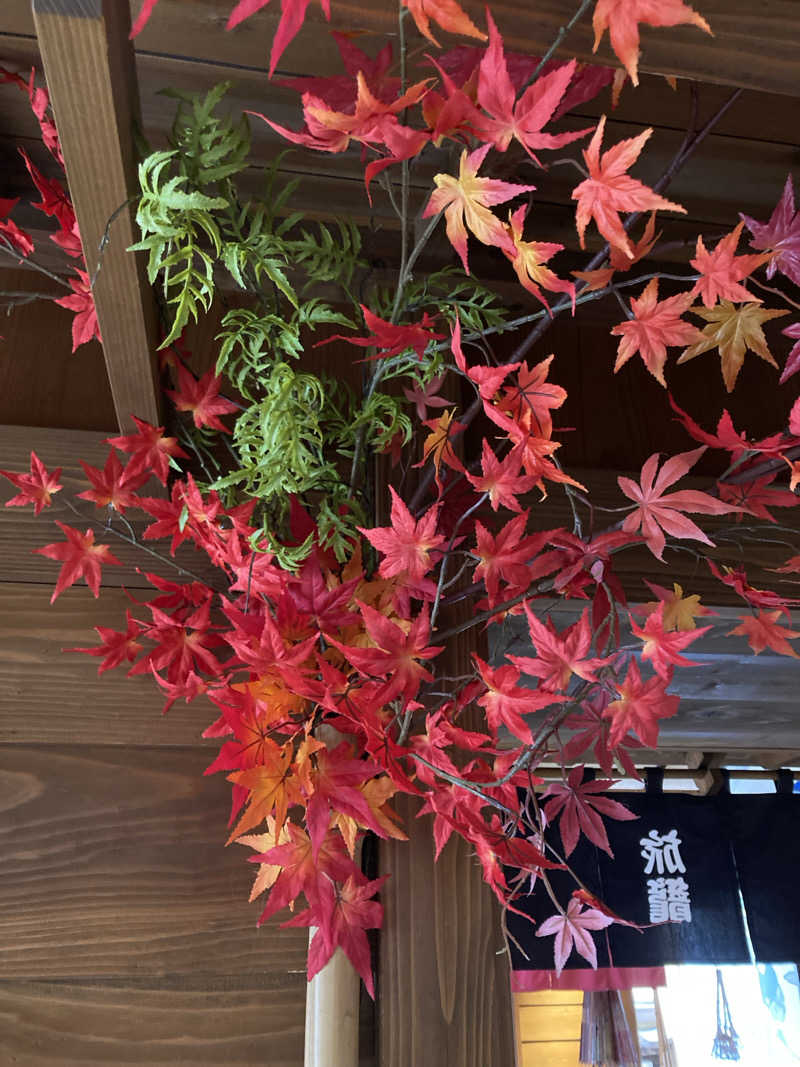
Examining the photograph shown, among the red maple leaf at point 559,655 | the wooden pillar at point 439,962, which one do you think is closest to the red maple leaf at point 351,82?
the red maple leaf at point 559,655

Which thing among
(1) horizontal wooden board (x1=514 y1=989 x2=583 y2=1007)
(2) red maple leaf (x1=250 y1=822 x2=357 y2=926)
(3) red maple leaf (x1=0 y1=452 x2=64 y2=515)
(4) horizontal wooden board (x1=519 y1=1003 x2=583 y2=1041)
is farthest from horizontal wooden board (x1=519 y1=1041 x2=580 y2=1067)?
(3) red maple leaf (x1=0 y1=452 x2=64 y2=515)

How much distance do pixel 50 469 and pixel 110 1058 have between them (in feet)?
2.52

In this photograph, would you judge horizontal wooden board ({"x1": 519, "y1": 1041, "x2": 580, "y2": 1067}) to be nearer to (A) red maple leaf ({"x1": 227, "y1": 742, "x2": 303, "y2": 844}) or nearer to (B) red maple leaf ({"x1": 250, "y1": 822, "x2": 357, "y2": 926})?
(B) red maple leaf ({"x1": 250, "y1": 822, "x2": 357, "y2": 926})

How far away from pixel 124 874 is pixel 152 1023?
17 centimetres

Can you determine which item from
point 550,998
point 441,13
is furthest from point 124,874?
point 550,998

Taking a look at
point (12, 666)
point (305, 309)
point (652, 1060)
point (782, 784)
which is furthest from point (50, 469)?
point (652, 1060)

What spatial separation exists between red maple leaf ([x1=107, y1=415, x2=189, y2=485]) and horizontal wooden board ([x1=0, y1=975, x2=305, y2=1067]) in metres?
0.62

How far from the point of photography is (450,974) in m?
1.03

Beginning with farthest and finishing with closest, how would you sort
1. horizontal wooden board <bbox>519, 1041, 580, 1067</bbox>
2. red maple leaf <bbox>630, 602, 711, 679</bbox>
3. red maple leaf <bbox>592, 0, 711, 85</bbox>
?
horizontal wooden board <bbox>519, 1041, 580, 1067</bbox>, red maple leaf <bbox>630, 602, 711, 679</bbox>, red maple leaf <bbox>592, 0, 711, 85</bbox>

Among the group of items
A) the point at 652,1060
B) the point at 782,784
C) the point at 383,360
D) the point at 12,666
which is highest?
the point at 782,784

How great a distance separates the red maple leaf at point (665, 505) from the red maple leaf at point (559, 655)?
10 cm

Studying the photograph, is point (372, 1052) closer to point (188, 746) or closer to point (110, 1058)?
point (110, 1058)

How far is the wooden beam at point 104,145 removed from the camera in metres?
0.57

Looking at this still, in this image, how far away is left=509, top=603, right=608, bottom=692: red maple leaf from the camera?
777mm
